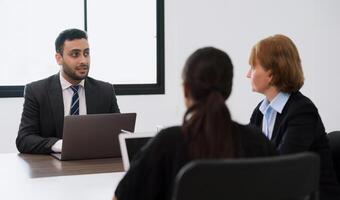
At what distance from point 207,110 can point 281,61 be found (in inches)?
38.9

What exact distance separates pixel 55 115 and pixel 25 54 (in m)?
1.65

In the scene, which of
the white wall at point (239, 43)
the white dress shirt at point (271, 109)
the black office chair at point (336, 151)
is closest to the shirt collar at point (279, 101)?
the white dress shirt at point (271, 109)

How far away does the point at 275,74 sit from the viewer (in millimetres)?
2232

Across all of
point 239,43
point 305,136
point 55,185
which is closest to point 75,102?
point 55,185

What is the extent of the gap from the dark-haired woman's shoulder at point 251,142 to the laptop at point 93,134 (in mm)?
1098

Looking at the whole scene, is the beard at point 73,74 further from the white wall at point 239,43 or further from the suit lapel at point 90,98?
the white wall at point 239,43

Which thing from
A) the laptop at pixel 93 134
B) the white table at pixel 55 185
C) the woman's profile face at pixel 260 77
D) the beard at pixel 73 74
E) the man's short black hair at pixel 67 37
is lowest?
the white table at pixel 55 185

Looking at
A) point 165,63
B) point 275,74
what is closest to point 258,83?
point 275,74

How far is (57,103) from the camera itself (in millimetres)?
3064

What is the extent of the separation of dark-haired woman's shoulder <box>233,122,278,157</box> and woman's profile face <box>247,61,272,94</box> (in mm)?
809

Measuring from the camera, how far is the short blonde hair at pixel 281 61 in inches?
87.0

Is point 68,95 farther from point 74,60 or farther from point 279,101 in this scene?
point 279,101

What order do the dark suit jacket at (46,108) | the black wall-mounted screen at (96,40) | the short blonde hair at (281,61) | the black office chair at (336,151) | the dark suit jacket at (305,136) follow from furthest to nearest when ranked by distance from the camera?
1. the black wall-mounted screen at (96,40)
2. the dark suit jacket at (46,108)
3. the black office chair at (336,151)
4. the short blonde hair at (281,61)
5. the dark suit jacket at (305,136)

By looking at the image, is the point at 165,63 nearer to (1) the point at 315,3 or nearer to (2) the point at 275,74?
(1) the point at 315,3
